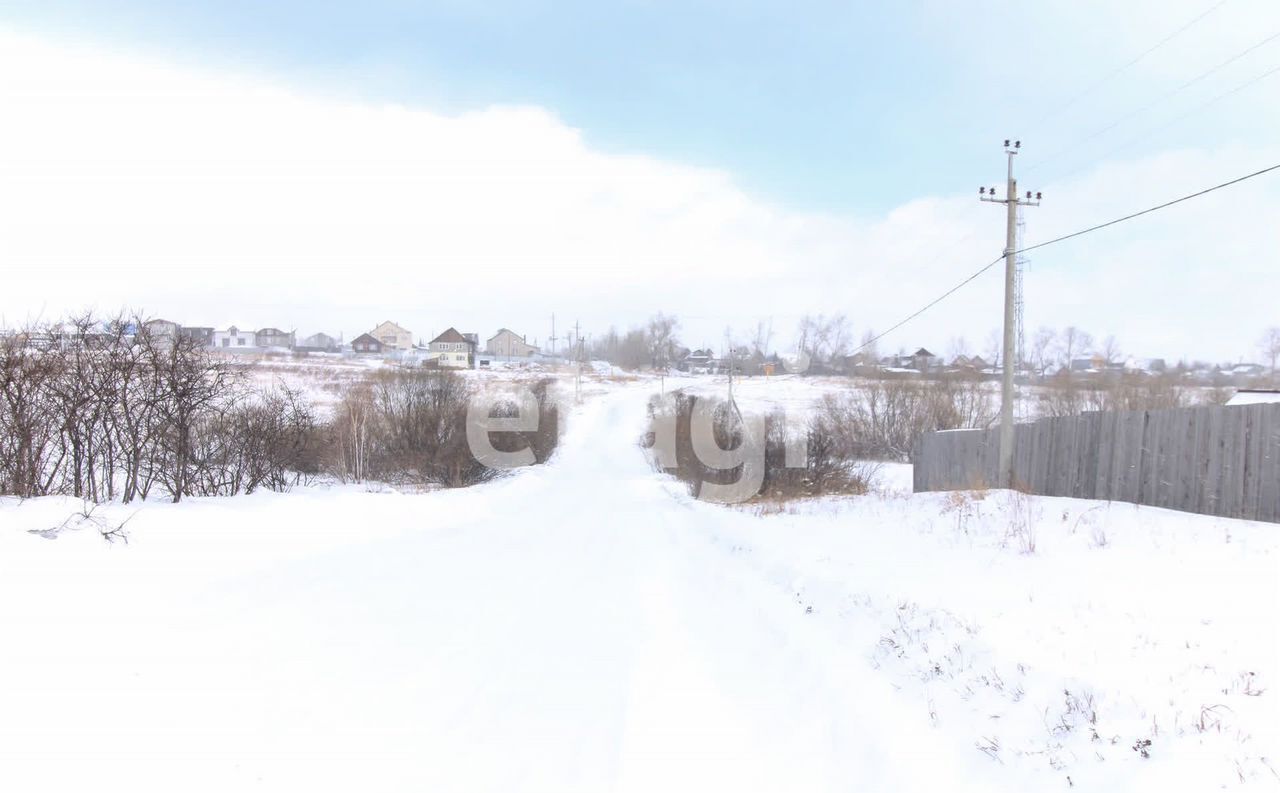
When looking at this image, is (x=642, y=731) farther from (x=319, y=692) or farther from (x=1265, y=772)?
(x=1265, y=772)

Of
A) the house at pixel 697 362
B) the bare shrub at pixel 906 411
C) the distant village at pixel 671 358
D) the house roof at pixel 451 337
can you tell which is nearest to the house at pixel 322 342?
the distant village at pixel 671 358

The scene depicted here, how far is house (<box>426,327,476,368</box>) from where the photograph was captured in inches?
3378

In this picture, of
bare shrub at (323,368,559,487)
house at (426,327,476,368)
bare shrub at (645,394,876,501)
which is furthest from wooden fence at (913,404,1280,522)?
house at (426,327,476,368)

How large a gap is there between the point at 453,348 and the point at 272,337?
34253 mm

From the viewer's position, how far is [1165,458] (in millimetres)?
11328

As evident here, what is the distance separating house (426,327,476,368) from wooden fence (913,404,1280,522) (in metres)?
66.9

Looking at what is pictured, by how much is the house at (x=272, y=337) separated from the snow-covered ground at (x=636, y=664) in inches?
4309

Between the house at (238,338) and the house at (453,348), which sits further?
the house at (238,338)

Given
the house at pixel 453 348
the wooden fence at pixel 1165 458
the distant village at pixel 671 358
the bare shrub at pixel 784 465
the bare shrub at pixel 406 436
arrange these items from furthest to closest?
the house at pixel 453 348
the distant village at pixel 671 358
the bare shrub at pixel 406 436
the bare shrub at pixel 784 465
the wooden fence at pixel 1165 458

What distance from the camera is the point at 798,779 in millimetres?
3943

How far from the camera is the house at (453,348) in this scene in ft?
282

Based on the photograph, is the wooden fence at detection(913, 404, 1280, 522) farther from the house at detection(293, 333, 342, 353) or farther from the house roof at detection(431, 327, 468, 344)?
the house at detection(293, 333, 342, 353)

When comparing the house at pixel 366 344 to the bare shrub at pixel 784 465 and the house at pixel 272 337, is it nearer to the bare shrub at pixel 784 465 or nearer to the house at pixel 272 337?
the house at pixel 272 337

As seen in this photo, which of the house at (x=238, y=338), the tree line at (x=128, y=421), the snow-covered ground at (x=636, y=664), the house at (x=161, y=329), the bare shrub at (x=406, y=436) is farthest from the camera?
the house at (x=238, y=338)
